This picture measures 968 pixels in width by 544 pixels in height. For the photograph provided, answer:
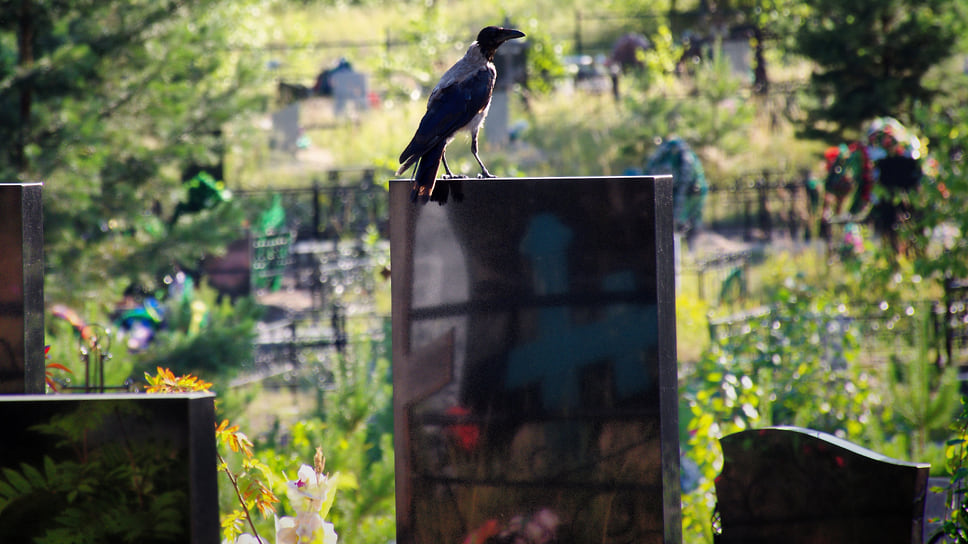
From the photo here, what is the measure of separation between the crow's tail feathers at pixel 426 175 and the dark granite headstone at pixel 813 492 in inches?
51.4

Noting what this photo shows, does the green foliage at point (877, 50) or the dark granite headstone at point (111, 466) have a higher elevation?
the green foliage at point (877, 50)

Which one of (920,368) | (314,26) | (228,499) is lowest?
(228,499)

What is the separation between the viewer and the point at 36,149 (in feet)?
21.4

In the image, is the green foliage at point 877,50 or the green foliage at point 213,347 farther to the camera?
the green foliage at point 877,50

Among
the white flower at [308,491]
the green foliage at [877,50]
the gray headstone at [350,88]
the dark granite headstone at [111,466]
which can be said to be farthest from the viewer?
the gray headstone at [350,88]

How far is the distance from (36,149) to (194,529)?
5.21 m

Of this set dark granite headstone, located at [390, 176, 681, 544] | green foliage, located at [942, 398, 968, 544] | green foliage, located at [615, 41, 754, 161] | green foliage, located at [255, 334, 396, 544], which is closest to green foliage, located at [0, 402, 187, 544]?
dark granite headstone, located at [390, 176, 681, 544]

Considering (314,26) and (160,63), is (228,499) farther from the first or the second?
(314,26)

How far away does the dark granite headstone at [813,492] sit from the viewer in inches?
113

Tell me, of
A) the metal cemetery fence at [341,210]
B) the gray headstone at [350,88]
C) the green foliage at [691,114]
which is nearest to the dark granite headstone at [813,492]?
the metal cemetery fence at [341,210]

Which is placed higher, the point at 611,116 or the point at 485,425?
the point at 611,116

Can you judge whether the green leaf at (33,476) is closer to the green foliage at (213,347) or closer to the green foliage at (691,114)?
the green foliage at (213,347)

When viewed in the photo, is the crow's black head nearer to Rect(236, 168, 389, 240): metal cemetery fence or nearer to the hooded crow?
the hooded crow

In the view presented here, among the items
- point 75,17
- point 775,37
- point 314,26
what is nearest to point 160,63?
point 75,17
